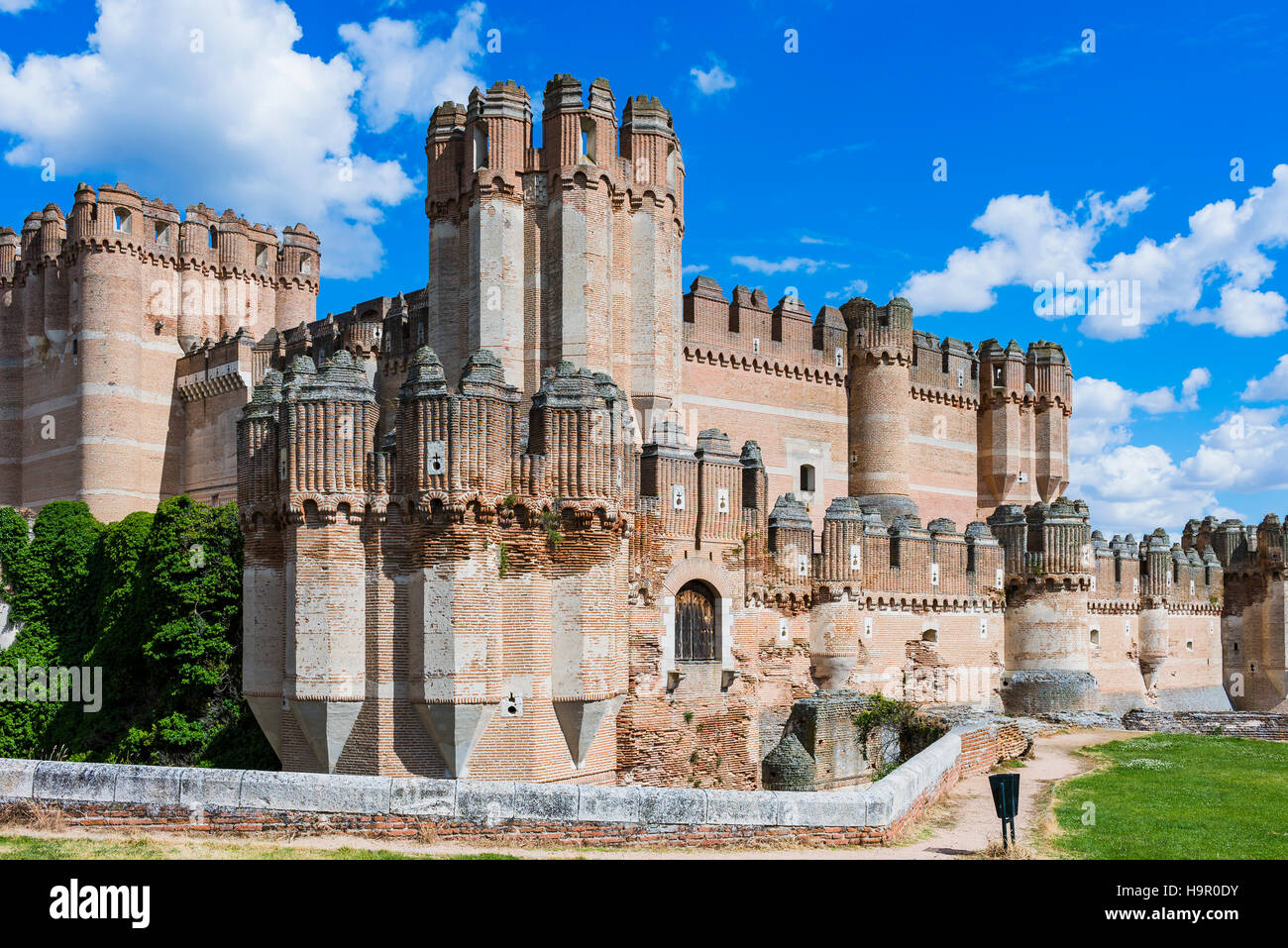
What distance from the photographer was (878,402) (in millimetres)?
45719

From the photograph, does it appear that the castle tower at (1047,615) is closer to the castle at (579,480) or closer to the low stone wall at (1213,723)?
the castle at (579,480)

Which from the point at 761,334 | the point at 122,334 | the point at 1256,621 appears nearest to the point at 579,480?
the point at 761,334

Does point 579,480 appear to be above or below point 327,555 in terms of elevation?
above

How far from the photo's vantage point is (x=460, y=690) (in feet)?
70.0

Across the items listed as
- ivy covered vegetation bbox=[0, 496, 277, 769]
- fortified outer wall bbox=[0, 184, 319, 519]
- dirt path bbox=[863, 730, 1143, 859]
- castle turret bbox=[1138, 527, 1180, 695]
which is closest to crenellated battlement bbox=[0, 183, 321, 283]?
fortified outer wall bbox=[0, 184, 319, 519]

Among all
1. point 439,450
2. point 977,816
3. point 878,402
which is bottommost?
point 977,816

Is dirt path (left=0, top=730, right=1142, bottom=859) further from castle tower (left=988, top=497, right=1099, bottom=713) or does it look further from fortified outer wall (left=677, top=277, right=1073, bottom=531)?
fortified outer wall (left=677, top=277, right=1073, bottom=531)

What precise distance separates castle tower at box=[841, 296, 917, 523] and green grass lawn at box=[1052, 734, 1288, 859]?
700 inches

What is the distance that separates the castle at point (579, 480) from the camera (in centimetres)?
2194

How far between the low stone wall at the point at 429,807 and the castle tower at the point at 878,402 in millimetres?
31539

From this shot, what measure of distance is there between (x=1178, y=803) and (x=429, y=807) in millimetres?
12893

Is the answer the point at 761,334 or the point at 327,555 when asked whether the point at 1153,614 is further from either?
the point at 327,555

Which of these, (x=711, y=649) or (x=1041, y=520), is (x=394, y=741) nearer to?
(x=711, y=649)
